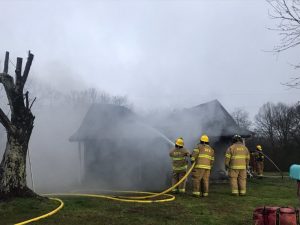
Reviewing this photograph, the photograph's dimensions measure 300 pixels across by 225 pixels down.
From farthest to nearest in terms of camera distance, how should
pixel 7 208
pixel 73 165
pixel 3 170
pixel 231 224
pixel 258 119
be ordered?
pixel 258 119
pixel 73 165
pixel 3 170
pixel 7 208
pixel 231 224

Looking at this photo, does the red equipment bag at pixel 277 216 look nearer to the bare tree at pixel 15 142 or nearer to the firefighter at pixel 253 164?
the bare tree at pixel 15 142

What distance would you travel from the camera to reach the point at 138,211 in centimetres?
991

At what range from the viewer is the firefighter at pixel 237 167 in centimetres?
1346

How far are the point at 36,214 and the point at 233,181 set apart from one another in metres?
6.64

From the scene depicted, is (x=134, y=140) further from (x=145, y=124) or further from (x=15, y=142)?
(x=15, y=142)

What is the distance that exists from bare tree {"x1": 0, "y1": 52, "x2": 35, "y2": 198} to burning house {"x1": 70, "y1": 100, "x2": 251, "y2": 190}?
617 cm

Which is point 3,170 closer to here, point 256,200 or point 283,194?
point 256,200

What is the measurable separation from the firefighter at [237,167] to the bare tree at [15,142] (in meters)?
6.31

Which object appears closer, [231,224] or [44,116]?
[231,224]

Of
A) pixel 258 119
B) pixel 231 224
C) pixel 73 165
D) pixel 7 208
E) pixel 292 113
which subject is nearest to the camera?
pixel 231 224

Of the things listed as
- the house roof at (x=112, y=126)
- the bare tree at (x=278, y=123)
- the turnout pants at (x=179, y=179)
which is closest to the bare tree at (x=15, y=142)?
the turnout pants at (x=179, y=179)

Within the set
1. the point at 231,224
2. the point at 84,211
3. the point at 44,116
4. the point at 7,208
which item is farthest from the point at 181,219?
the point at 44,116

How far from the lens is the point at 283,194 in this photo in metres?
14.2

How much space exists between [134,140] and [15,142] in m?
6.69
